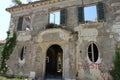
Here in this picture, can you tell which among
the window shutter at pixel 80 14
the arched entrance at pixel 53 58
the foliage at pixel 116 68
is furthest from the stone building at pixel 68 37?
the arched entrance at pixel 53 58

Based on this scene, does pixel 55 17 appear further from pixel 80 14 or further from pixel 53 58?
pixel 53 58

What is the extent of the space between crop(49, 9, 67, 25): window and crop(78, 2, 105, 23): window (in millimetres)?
1369

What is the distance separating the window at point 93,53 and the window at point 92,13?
84.2 inches

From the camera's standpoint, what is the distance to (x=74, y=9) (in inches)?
515

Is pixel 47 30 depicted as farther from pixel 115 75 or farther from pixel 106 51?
pixel 115 75

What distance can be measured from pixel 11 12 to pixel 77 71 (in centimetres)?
990

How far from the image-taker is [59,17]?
1354 centimetres

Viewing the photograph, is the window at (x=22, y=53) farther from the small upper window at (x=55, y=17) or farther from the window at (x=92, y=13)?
the window at (x=92, y=13)

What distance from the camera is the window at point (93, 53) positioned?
1131 centimetres

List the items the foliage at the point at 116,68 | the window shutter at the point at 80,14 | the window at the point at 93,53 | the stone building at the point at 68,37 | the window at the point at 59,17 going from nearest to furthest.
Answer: the foliage at the point at 116,68
the stone building at the point at 68,37
the window at the point at 93,53
the window shutter at the point at 80,14
the window at the point at 59,17

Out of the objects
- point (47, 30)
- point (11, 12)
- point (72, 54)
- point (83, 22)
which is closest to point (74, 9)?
point (83, 22)

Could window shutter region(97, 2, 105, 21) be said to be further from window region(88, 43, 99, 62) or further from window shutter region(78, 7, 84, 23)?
window region(88, 43, 99, 62)

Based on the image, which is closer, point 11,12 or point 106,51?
point 106,51

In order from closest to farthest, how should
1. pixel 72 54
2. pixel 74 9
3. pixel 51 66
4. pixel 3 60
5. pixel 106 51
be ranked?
pixel 106 51 < pixel 72 54 < pixel 74 9 < pixel 3 60 < pixel 51 66
